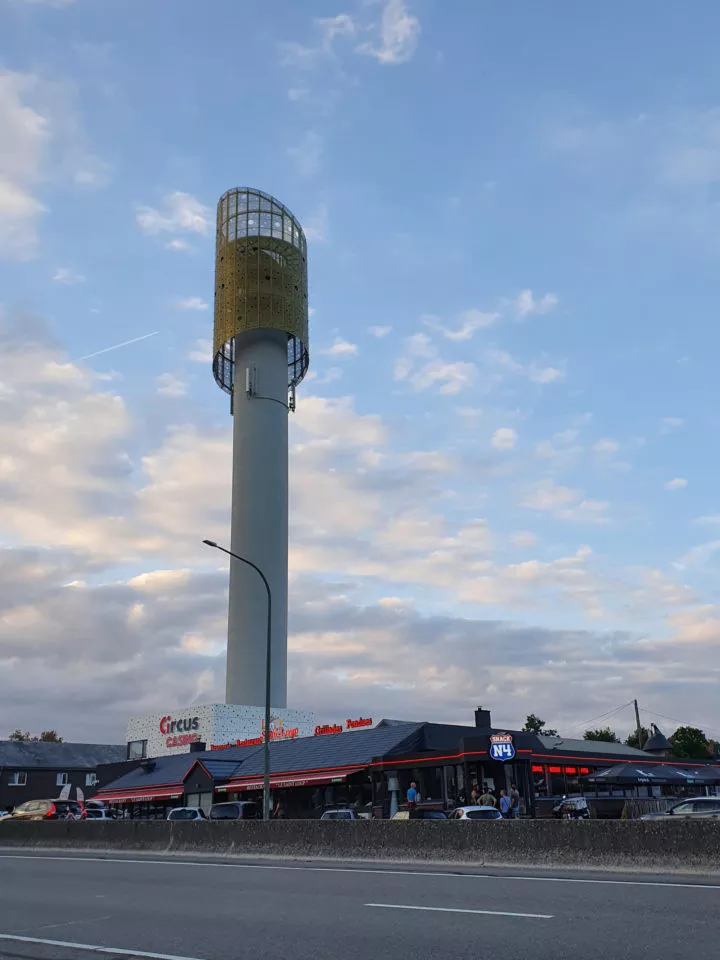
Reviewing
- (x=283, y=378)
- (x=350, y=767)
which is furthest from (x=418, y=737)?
(x=283, y=378)

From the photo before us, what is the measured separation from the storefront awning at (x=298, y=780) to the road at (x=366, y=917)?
27344 millimetres

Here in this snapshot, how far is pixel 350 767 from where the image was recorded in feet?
142

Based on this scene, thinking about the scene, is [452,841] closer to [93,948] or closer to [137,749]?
[93,948]

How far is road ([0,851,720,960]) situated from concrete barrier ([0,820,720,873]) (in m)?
0.92

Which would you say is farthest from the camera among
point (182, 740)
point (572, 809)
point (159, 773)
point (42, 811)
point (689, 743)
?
point (689, 743)

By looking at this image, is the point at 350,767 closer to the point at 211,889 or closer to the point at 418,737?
the point at 418,737

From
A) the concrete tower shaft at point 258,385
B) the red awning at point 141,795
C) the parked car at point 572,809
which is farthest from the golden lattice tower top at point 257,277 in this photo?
the parked car at point 572,809

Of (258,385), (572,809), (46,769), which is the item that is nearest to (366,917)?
(572,809)

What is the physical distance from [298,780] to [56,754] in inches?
2002

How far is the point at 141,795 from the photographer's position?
Answer: 180ft

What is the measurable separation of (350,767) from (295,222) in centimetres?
5651

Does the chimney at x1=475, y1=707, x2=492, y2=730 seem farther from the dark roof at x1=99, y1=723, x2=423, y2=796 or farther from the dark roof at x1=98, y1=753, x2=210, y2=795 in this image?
the dark roof at x1=98, y1=753, x2=210, y2=795

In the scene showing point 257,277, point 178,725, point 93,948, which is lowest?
point 93,948

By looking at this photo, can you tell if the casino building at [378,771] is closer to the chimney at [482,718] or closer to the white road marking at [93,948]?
the chimney at [482,718]
